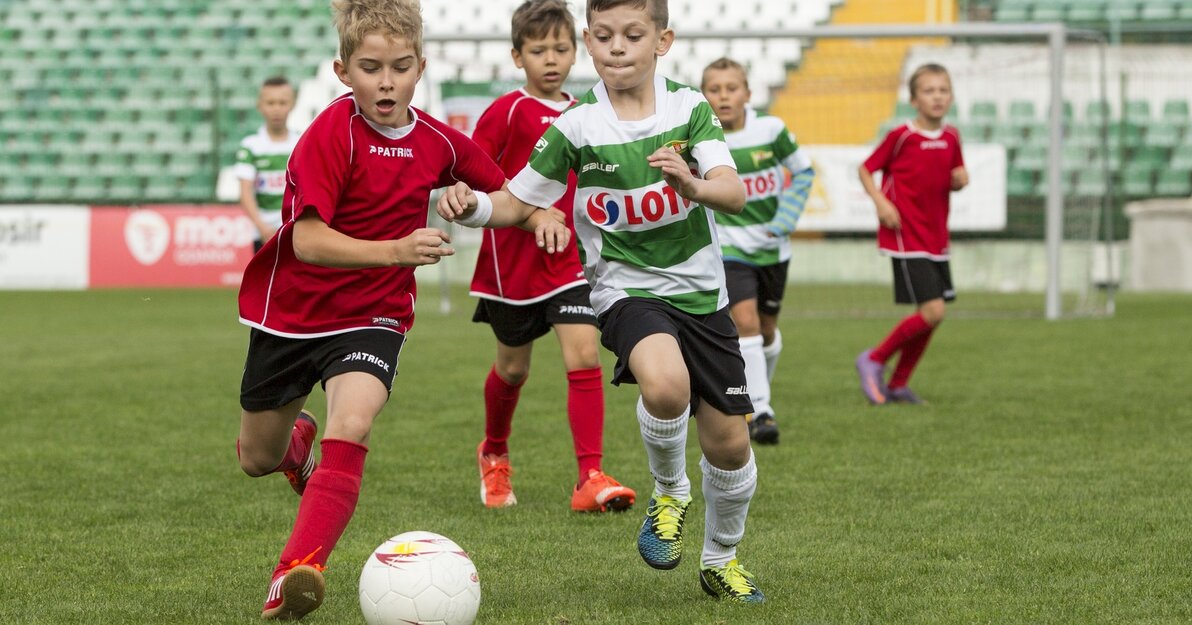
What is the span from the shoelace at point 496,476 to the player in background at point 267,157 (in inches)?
189

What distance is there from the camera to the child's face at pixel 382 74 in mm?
3879

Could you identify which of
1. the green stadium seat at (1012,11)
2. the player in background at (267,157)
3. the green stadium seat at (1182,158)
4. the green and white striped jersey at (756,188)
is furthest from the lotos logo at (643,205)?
the green stadium seat at (1012,11)

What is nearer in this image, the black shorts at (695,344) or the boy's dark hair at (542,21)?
the black shorts at (695,344)

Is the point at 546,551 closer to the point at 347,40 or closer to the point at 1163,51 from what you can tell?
the point at 347,40

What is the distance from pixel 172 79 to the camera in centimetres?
2092

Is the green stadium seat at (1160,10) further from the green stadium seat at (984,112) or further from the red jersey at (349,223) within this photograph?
the red jersey at (349,223)

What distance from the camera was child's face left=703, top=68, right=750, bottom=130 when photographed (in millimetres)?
6965

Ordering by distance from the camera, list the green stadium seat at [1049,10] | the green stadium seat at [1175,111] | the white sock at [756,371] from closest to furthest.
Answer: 1. the white sock at [756,371]
2. the green stadium seat at [1175,111]
3. the green stadium seat at [1049,10]

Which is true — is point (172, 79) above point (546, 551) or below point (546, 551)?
above

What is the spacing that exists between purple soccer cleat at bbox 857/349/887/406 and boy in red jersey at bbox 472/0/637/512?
9.60 ft

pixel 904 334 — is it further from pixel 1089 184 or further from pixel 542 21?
pixel 1089 184

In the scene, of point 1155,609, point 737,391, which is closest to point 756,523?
point 737,391

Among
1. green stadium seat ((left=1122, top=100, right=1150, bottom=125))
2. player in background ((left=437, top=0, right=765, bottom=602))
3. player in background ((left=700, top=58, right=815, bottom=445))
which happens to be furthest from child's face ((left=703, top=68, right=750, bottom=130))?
green stadium seat ((left=1122, top=100, right=1150, bottom=125))

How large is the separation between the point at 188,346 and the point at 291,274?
7.74m
